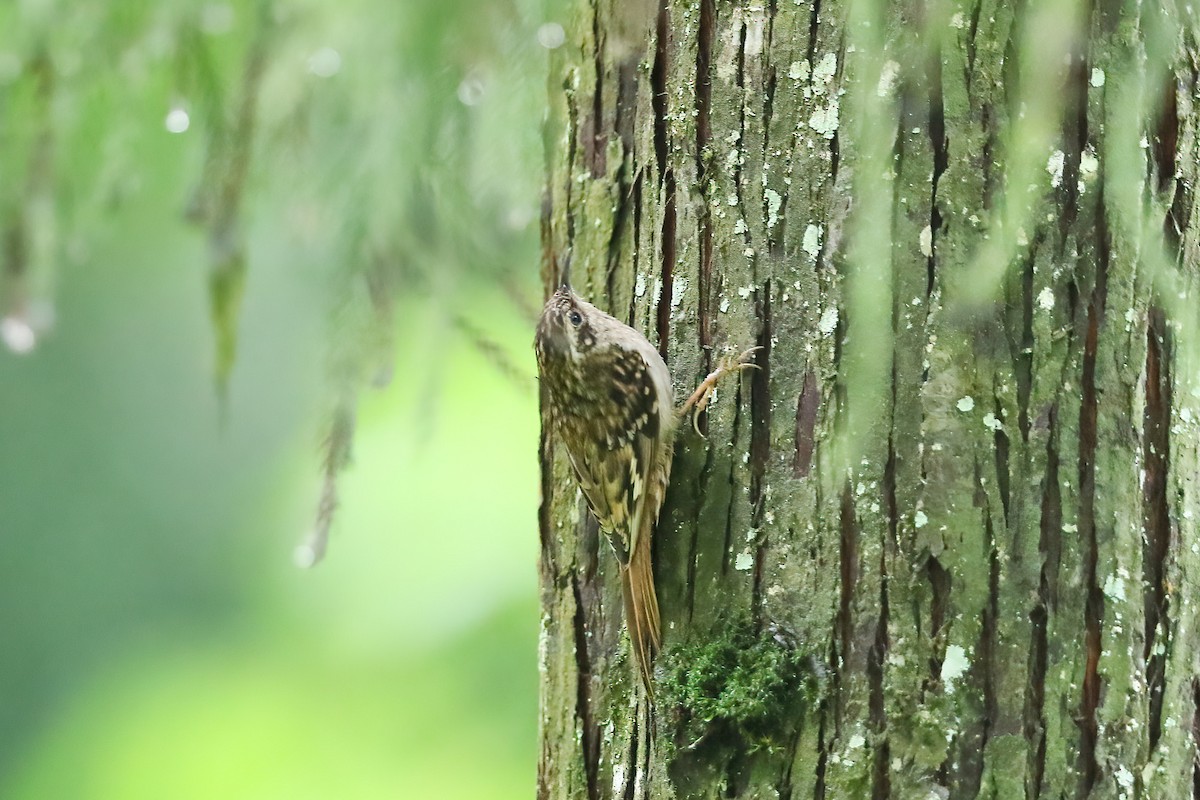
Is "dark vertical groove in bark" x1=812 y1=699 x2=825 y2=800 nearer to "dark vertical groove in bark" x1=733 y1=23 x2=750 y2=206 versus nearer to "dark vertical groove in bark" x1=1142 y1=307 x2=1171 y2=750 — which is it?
"dark vertical groove in bark" x1=1142 y1=307 x2=1171 y2=750

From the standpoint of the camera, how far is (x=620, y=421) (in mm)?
2141

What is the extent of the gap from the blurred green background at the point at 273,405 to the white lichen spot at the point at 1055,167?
0.70 metres

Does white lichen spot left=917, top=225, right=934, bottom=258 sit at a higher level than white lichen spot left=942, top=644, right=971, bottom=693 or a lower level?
higher

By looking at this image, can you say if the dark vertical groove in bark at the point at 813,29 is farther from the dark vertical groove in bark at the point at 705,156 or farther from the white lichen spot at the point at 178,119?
the white lichen spot at the point at 178,119

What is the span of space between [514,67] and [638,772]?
102cm

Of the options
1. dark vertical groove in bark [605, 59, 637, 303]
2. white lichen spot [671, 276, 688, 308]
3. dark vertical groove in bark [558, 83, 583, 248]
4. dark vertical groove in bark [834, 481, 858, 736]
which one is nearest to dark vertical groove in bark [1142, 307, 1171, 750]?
dark vertical groove in bark [834, 481, 858, 736]

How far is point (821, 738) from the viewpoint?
147 cm

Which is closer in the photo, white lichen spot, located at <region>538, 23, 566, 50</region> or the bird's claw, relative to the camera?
the bird's claw

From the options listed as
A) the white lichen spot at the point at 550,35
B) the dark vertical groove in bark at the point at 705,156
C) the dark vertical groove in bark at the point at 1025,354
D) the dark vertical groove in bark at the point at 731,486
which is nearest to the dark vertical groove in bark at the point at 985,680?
the dark vertical groove in bark at the point at 1025,354

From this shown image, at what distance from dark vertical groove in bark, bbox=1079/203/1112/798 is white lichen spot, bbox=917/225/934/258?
202mm

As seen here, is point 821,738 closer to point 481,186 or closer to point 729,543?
point 729,543

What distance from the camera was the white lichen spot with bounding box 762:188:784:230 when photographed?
1.59 m

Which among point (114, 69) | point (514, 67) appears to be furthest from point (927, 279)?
point (114, 69)

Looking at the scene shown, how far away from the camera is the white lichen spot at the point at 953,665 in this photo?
1.43 m
